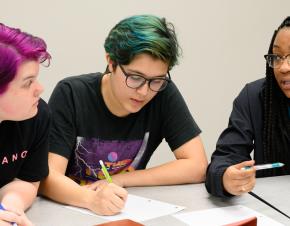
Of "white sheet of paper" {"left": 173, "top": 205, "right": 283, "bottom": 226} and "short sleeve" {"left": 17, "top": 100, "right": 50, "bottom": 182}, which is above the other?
"short sleeve" {"left": 17, "top": 100, "right": 50, "bottom": 182}

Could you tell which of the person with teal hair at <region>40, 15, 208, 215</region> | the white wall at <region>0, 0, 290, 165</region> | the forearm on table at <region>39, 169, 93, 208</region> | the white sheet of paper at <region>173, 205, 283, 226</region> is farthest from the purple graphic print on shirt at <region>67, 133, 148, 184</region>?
the white wall at <region>0, 0, 290, 165</region>

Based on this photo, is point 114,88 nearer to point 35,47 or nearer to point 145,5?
point 35,47

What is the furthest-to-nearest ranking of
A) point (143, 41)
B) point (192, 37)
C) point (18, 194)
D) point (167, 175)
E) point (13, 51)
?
1. point (192, 37)
2. point (167, 175)
3. point (143, 41)
4. point (18, 194)
5. point (13, 51)

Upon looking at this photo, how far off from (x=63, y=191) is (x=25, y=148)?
18 cm

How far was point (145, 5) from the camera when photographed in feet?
8.12

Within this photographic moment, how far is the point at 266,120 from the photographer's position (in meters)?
1.71

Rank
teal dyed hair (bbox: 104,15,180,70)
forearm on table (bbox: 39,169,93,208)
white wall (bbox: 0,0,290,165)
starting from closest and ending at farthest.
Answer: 1. forearm on table (bbox: 39,169,93,208)
2. teal dyed hair (bbox: 104,15,180,70)
3. white wall (bbox: 0,0,290,165)

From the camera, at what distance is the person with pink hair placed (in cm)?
106

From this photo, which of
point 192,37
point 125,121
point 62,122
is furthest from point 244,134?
point 192,37

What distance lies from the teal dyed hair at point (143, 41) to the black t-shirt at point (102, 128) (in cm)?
21

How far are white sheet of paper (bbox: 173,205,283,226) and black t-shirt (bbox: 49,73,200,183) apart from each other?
396 millimetres

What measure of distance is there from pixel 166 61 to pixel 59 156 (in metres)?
0.50

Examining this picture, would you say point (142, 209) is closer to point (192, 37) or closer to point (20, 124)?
point (20, 124)

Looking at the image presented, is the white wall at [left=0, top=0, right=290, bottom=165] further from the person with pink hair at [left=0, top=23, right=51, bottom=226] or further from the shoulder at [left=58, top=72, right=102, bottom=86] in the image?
the person with pink hair at [left=0, top=23, right=51, bottom=226]
